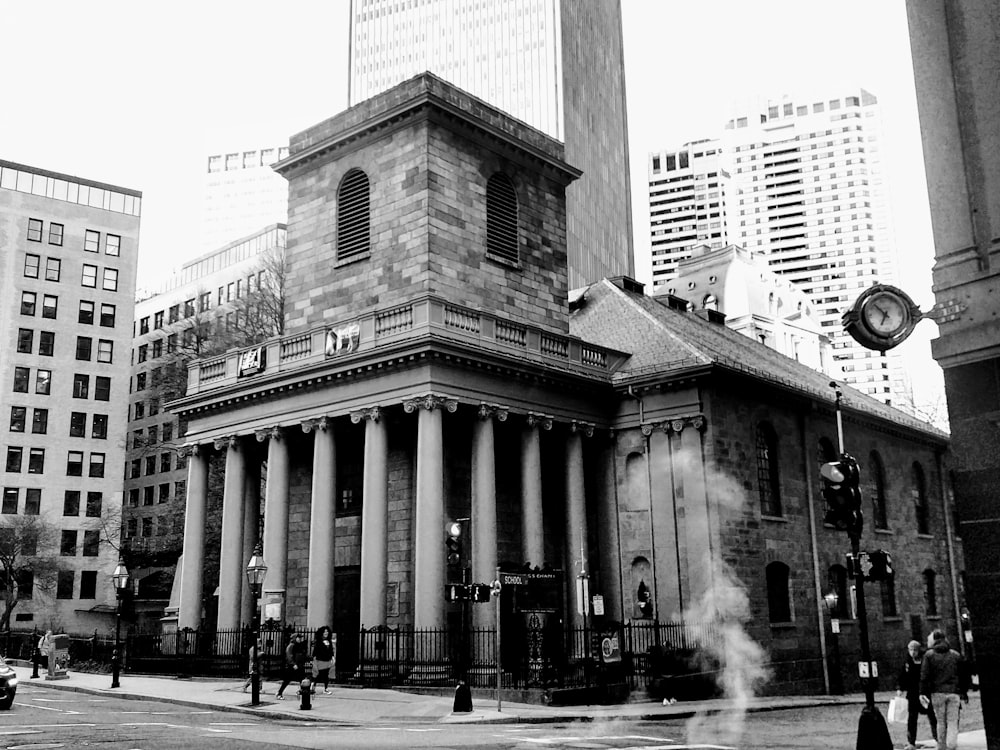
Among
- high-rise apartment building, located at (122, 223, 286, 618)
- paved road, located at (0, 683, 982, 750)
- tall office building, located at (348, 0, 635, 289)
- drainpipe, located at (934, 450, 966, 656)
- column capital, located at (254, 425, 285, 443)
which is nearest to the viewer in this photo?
paved road, located at (0, 683, 982, 750)

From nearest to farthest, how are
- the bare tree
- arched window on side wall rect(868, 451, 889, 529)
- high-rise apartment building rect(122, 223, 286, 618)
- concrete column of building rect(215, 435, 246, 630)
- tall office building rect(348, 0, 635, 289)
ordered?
concrete column of building rect(215, 435, 246, 630), arched window on side wall rect(868, 451, 889, 529), high-rise apartment building rect(122, 223, 286, 618), the bare tree, tall office building rect(348, 0, 635, 289)

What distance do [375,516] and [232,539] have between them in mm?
8548

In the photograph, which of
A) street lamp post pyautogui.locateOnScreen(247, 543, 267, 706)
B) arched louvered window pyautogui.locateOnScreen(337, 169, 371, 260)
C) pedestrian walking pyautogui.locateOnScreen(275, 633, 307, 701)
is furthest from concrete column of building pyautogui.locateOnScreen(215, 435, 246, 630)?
arched louvered window pyautogui.locateOnScreen(337, 169, 371, 260)

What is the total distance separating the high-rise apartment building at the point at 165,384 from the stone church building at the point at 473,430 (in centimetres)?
2465

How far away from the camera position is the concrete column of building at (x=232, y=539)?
35.8m

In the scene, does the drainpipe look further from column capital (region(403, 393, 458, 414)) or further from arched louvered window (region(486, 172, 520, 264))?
column capital (region(403, 393, 458, 414))

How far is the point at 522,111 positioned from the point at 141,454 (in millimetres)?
59998

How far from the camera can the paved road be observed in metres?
15.5

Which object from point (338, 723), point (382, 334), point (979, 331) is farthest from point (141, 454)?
point (979, 331)

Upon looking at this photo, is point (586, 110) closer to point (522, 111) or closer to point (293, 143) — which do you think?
point (522, 111)

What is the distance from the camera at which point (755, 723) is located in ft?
72.9

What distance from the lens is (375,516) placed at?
3064 centimetres

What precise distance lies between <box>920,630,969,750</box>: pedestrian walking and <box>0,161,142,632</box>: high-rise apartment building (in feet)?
228

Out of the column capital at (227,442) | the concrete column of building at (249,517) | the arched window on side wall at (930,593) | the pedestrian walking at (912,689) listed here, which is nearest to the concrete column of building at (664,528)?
the pedestrian walking at (912,689)
